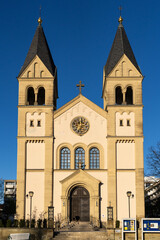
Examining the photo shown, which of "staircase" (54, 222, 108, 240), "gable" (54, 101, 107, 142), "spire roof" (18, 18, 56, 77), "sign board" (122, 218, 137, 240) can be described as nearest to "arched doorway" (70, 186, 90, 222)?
"gable" (54, 101, 107, 142)

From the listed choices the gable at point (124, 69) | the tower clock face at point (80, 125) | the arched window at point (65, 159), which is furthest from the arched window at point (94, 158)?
the gable at point (124, 69)

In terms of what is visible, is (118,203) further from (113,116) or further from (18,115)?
(18,115)

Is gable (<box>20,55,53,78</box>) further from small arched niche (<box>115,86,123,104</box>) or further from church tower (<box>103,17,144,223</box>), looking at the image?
small arched niche (<box>115,86,123,104</box>)

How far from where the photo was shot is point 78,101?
1831 inches

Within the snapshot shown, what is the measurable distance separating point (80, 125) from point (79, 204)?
8796mm

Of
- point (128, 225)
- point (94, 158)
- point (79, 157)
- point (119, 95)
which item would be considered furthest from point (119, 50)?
point (128, 225)

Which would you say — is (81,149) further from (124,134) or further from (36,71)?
(36,71)

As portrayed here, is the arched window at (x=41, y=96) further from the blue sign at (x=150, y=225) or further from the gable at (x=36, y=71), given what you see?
the blue sign at (x=150, y=225)

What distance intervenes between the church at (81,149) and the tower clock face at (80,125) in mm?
114

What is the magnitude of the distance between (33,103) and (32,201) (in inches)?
495

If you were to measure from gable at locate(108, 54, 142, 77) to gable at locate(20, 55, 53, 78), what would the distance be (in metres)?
7.64

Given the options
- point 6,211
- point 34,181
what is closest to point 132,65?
point 34,181

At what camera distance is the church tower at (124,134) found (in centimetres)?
4322

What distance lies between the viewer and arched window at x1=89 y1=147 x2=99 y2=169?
44.8 metres
